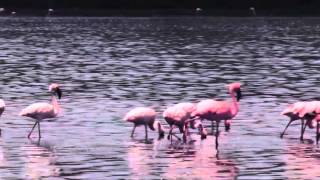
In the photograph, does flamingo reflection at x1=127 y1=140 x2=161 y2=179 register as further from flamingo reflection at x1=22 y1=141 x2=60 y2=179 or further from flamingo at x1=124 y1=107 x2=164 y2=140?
flamingo reflection at x1=22 y1=141 x2=60 y2=179

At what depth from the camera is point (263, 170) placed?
19391 millimetres

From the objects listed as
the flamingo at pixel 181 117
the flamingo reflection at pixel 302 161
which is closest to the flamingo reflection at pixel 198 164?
the flamingo at pixel 181 117

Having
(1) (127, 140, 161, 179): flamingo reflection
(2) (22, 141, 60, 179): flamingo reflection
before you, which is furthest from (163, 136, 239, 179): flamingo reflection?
(2) (22, 141, 60, 179): flamingo reflection

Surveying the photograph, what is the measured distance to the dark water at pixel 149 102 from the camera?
1986cm

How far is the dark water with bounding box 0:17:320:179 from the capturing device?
19.9 meters

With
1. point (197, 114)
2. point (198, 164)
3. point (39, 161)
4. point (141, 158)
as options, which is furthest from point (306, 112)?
point (39, 161)
